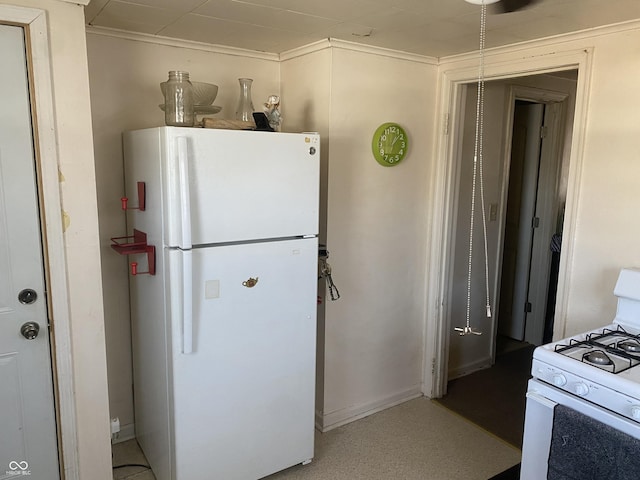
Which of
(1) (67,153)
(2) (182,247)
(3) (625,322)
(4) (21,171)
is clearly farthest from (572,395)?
(4) (21,171)

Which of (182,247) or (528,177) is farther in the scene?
(528,177)

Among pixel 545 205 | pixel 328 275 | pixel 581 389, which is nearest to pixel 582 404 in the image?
pixel 581 389

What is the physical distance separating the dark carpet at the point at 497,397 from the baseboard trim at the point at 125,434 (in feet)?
6.21

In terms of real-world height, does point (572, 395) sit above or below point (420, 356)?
above

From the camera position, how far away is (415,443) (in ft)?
9.25

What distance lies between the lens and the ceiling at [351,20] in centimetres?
196

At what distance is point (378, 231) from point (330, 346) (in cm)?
72

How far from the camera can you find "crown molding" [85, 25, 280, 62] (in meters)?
2.40

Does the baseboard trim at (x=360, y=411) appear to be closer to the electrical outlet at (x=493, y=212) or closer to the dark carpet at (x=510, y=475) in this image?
the dark carpet at (x=510, y=475)

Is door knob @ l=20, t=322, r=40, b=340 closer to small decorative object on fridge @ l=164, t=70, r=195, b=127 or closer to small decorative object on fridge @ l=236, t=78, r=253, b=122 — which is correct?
small decorative object on fridge @ l=164, t=70, r=195, b=127

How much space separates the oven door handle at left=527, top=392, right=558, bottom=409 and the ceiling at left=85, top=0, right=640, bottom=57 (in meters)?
1.47

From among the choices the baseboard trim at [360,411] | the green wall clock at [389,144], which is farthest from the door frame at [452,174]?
the green wall clock at [389,144]

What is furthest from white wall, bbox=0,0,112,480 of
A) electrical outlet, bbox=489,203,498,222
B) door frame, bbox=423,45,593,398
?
electrical outlet, bbox=489,203,498,222

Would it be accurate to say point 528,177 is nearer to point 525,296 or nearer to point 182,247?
point 525,296
